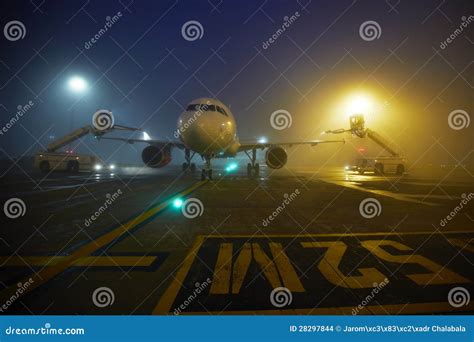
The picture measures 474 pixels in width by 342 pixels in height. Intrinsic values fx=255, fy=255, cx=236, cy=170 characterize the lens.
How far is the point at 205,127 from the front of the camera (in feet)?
46.0

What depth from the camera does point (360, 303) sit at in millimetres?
2984

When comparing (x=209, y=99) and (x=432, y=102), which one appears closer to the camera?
(x=209, y=99)

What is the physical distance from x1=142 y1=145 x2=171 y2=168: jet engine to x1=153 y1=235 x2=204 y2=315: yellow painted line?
16818mm

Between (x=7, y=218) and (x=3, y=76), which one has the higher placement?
(x=3, y=76)

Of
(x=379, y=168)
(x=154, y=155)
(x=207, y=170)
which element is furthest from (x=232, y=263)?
(x=379, y=168)

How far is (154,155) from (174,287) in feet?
59.8

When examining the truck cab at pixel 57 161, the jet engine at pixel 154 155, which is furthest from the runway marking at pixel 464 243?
the truck cab at pixel 57 161

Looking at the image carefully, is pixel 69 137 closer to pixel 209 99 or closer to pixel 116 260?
pixel 209 99

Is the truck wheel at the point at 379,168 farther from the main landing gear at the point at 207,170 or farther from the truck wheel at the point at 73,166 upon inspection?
the truck wheel at the point at 73,166

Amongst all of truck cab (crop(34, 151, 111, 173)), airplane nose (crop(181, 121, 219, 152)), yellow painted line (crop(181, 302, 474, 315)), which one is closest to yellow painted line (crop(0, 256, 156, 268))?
yellow painted line (crop(181, 302, 474, 315))

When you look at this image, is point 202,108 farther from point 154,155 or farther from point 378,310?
point 378,310

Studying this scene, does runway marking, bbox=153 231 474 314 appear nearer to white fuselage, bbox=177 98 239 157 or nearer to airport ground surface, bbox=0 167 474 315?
airport ground surface, bbox=0 167 474 315

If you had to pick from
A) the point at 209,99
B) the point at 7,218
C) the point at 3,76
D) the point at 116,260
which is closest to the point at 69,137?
the point at 209,99

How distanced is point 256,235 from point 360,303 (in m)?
2.73
